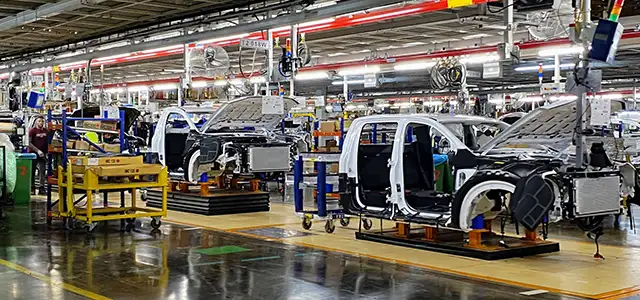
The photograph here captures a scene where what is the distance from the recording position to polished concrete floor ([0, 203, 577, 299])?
6359mm

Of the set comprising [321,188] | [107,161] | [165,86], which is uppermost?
[165,86]

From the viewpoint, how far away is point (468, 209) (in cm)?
789

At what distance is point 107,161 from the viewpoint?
10078mm

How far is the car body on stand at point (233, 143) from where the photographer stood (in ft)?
41.0

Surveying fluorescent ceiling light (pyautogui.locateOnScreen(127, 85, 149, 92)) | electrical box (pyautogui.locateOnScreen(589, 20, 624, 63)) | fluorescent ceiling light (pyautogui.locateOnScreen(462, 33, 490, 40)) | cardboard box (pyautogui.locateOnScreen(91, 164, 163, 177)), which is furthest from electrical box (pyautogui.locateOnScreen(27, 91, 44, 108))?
fluorescent ceiling light (pyautogui.locateOnScreen(127, 85, 149, 92))

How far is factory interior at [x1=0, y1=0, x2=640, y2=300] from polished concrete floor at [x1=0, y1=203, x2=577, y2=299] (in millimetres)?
35

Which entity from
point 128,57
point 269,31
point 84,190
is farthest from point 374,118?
point 128,57

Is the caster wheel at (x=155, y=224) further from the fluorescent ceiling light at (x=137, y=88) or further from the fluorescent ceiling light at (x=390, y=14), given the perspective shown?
the fluorescent ceiling light at (x=137, y=88)

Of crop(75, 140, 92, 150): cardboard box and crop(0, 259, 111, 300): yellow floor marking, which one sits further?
crop(75, 140, 92, 150): cardboard box

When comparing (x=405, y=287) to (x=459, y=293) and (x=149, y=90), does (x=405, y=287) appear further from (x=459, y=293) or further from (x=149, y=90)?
(x=149, y=90)

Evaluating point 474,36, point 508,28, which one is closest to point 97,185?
point 508,28

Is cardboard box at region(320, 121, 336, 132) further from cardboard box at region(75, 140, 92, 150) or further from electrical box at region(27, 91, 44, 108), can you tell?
electrical box at region(27, 91, 44, 108)

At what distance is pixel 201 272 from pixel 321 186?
3047 mm

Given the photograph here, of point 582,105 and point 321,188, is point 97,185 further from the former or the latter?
point 582,105
